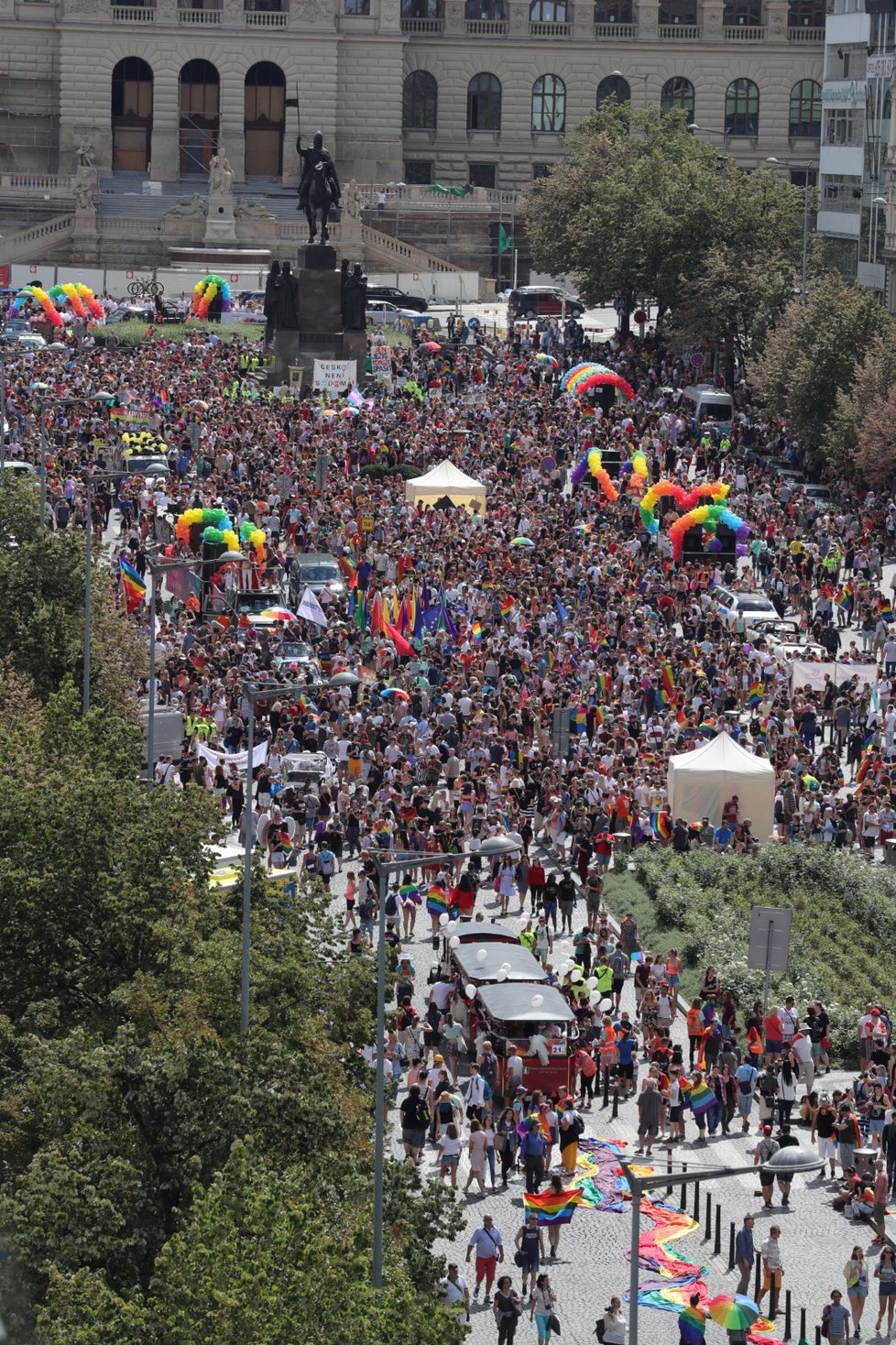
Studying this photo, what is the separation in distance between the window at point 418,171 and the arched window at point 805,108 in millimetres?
15621

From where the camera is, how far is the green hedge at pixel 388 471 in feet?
224

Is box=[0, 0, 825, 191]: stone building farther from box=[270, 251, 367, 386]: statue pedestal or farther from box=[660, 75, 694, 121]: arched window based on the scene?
box=[270, 251, 367, 386]: statue pedestal

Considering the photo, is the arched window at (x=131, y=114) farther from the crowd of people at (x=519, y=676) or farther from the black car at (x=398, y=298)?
the crowd of people at (x=519, y=676)

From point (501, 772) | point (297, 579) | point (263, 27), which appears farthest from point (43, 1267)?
point (263, 27)

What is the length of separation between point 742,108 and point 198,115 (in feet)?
76.4

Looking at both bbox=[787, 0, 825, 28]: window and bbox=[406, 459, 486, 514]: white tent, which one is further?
bbox=[787, 0, 825, 28]: window

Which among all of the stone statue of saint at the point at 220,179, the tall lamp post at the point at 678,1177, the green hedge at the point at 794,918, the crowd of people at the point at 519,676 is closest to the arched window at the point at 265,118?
the stone statue of saint at the point at 220,179

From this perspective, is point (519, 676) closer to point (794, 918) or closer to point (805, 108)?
point (794, 918)

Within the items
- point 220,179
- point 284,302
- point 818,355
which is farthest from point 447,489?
point 220,179

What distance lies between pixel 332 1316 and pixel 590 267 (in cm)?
7443

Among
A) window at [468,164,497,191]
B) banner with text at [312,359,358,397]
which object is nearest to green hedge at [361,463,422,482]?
banner with text at [312,359,358,397]

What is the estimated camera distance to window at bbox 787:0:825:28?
121 metres

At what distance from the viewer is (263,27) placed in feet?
382

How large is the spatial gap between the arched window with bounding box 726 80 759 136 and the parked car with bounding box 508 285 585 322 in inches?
864
